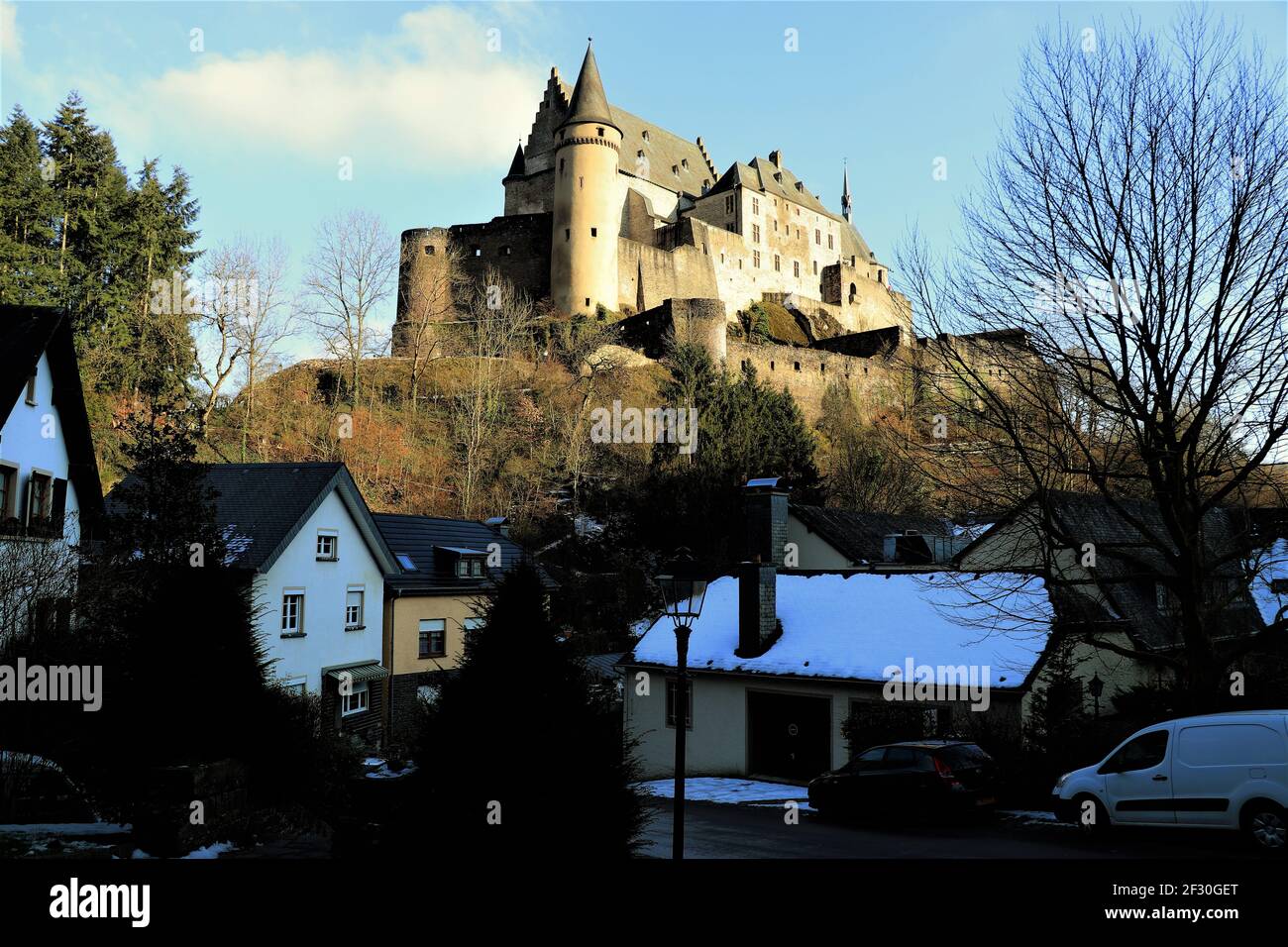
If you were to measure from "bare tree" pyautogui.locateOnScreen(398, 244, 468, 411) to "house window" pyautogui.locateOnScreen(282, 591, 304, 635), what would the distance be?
31.2m

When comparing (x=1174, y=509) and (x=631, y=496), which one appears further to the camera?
(x=631, y=496)

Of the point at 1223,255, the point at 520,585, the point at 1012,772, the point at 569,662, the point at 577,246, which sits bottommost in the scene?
the point at 1012,772

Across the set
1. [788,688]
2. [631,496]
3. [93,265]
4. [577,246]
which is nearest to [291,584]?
[788,688]

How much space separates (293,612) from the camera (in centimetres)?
2541

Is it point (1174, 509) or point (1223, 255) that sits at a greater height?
point (1223, 255)

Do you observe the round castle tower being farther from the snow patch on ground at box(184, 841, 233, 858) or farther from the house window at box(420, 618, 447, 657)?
the snow patch on ground at box(184, 841, 233, 858)

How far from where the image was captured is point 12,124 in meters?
39.0

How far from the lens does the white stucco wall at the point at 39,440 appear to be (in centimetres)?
1781

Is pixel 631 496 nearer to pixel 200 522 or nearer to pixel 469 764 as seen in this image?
pixel 200 522

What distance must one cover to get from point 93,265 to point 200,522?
31.4 meters

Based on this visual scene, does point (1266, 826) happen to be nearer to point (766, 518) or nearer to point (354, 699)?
point (766, 518)

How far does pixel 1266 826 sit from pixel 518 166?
3369 inches

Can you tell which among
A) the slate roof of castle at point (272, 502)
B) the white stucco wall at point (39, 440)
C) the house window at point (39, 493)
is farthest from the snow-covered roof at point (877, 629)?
the white stucco wall at point (39, 440)

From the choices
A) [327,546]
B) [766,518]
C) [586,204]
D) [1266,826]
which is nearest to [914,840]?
[1266,826]
